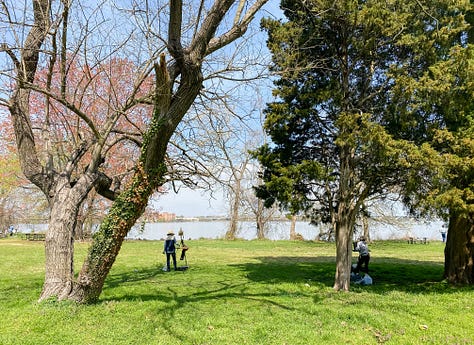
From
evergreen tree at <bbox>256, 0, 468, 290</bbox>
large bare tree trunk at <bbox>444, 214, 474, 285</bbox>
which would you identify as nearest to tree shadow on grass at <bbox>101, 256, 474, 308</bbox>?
large bare tree trunk at <bbox>444, 214, 474, 285</bbox>

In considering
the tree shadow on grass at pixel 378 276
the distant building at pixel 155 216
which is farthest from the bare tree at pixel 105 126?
the distant building at pixel 155 216

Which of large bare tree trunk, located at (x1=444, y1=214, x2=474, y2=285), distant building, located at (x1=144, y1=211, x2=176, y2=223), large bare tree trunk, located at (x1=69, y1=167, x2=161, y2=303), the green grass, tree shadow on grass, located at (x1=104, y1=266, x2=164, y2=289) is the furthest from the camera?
distant building, located at (x1=144, y1=211, x2=176, y2=223)

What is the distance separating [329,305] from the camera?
279 inches

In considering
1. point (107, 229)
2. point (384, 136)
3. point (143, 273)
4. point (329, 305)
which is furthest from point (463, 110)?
point (143, 273)

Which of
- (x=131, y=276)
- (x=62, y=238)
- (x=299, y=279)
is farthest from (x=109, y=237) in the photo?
(x=299, y=279)

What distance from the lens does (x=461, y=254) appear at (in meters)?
9.78

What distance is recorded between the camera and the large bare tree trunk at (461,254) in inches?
380

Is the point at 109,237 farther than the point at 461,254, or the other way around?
the point at 461,254

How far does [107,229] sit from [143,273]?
515cm

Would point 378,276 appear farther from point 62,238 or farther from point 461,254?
point 62,238

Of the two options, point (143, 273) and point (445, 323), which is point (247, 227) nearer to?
point (143, 273)

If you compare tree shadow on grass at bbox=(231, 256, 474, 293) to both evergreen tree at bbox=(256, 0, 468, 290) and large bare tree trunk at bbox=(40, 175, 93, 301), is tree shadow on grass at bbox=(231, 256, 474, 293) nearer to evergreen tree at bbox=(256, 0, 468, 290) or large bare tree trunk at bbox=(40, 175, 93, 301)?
evergreen tree at bbox=(256, 0, 468, 290)

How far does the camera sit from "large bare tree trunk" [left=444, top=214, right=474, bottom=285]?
9.66m

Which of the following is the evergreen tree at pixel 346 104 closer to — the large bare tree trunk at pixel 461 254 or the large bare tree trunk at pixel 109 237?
the large bare tree trunk at pixel 461 254
